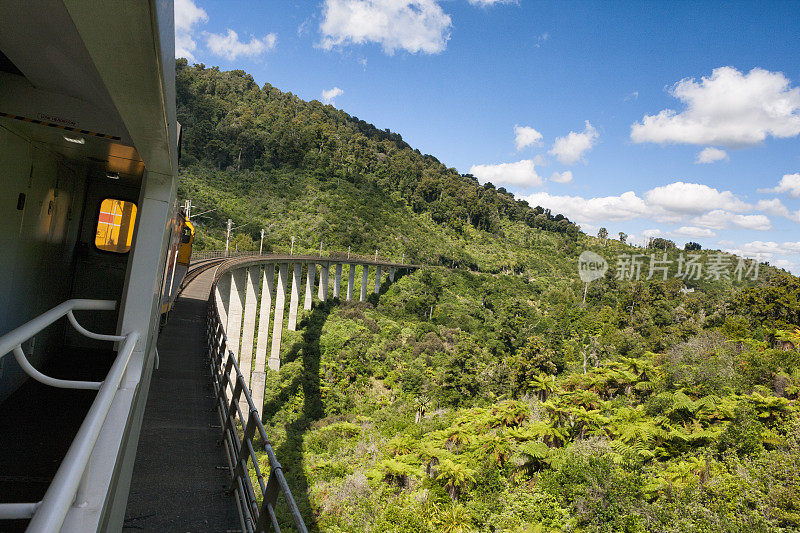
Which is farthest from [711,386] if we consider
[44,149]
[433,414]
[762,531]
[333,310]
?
[333,310]

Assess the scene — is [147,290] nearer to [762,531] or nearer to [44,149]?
[44,149]

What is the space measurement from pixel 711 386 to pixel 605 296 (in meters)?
56.1

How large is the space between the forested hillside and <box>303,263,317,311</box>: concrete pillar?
1.82 meters

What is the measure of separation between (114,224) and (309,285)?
121ft

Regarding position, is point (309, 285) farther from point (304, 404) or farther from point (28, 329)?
point (28, 329)

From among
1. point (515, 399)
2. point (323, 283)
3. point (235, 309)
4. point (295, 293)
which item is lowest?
point (515, 399)

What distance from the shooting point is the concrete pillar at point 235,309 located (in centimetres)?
2430

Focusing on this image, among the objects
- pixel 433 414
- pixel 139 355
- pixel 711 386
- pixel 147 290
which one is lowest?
pixel 433 414

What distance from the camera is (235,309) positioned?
25.1 meters

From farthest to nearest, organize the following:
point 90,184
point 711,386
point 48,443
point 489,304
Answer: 1. point 489,304
2. point 711,386
3. point 90,184
4. point 48,443

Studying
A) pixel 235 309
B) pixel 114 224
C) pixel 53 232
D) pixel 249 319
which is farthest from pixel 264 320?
pixel 53 232

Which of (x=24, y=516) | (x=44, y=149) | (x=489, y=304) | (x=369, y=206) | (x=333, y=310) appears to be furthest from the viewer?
(x=369, y=206)

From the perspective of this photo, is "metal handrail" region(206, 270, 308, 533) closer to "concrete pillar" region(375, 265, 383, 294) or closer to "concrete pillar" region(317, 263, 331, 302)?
"concrete pillar" region(317, 263, 331, 302)

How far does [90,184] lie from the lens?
259 inches
